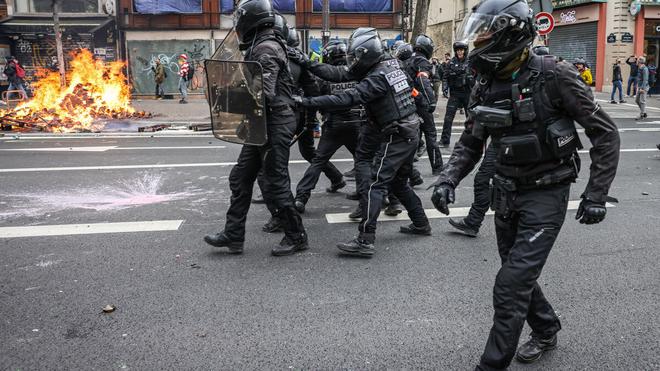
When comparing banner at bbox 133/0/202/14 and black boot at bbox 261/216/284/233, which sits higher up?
banner at bbox 133/0/202/14

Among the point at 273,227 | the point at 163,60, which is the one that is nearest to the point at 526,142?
the point at 273,227

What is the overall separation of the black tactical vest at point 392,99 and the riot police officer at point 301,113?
60cm

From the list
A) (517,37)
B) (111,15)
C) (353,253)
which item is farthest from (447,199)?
(111,15)

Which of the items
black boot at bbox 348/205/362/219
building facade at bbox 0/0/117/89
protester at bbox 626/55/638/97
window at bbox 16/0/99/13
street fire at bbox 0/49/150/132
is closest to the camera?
black boot at bbox 348/205/362/219

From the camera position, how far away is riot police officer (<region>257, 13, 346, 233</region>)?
516cm

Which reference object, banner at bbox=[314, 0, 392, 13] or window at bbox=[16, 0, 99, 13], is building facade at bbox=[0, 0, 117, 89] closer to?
window at bbox=[16, 0, 99, 13]

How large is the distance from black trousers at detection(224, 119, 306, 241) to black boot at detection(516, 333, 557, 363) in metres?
2.29

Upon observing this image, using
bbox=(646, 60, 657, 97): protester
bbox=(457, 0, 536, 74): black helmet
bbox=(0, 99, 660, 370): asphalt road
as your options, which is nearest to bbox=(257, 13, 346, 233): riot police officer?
bbox=(0, 99, 660, 370): asphalt road

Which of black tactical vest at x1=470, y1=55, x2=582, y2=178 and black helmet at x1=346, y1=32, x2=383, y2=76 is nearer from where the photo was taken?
black tactical vest at x1=470, y1=55, x2=582, y2=178

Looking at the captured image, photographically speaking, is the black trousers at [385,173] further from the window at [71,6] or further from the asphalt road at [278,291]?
the window at [71,6]

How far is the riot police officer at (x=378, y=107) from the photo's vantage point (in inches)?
196

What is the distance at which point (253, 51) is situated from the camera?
4629 mm

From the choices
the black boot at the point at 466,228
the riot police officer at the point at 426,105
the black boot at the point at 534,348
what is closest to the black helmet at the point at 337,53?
the riot police officer at the point at 426,105

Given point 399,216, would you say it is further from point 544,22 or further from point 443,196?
point 544,22
